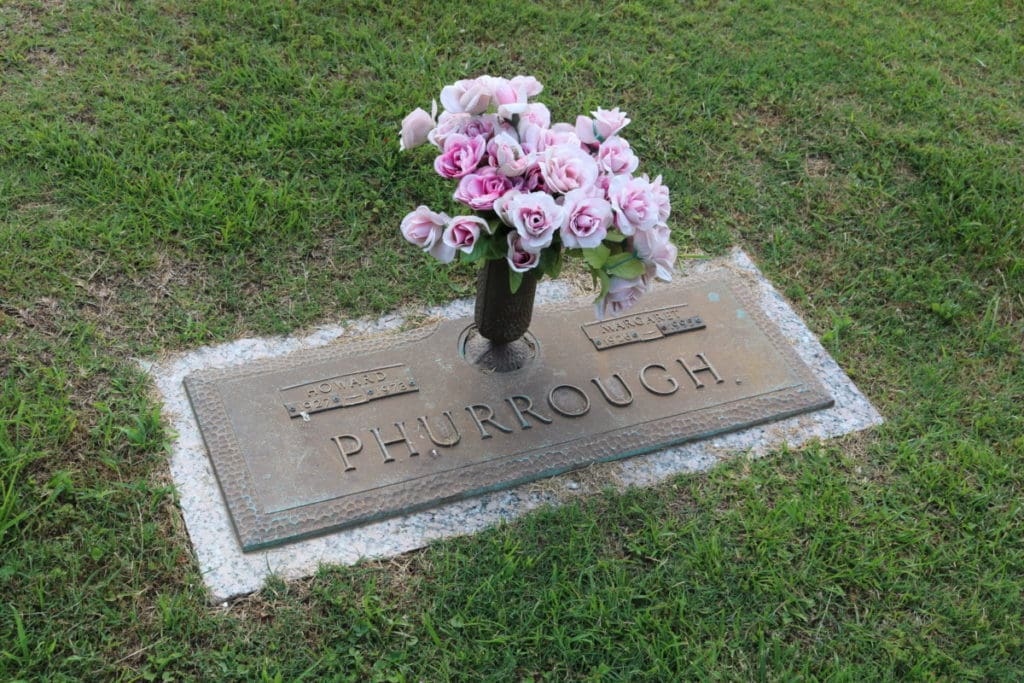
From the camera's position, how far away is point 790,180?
4.05 metres

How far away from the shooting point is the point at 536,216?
241 cm

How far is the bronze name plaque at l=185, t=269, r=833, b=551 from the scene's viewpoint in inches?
106

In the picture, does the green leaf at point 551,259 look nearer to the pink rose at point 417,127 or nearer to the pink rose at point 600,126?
the pink rose at point 600,126

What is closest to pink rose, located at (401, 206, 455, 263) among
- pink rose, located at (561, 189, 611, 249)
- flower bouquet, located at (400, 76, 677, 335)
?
flower bouquet, located at (400, 76, 677, 335)

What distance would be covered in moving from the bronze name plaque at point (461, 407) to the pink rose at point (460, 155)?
76cm

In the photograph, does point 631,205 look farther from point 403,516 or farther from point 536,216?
point 403,516

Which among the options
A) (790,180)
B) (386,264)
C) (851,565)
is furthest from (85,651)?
(790,180)

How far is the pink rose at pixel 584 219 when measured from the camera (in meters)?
2.43

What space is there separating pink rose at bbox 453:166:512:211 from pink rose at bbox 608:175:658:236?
29 cm

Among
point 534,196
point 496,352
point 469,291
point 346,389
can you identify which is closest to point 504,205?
point 534,196

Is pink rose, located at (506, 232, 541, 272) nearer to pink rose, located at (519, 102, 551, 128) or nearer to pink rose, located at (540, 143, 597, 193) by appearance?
pink rose, located at (540, 143, 597, 193)

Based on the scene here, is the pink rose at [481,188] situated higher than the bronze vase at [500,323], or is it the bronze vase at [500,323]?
the pink rose at [481,188]

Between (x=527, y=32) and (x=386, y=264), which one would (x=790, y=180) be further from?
(x=386, y=264)

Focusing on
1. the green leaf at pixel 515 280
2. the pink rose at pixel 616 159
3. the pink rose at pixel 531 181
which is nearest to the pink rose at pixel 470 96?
the pink rose at pixel 531 181
